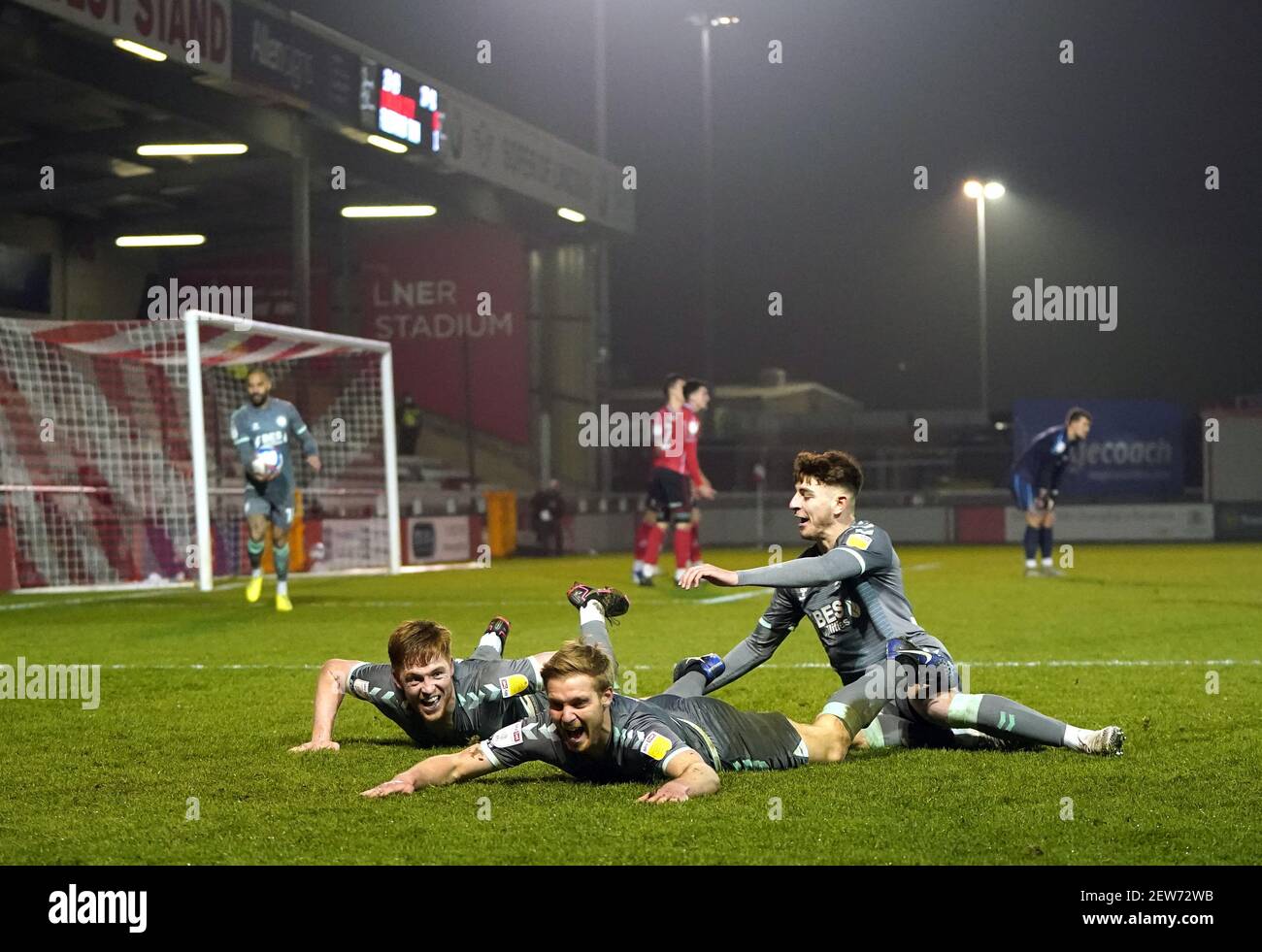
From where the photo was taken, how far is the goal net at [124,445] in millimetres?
15492

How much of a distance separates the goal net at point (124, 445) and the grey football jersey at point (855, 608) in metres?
8.19

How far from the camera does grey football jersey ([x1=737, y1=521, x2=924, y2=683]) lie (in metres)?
6.31

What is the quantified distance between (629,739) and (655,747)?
102mm

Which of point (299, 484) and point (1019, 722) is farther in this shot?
point (299, 484)

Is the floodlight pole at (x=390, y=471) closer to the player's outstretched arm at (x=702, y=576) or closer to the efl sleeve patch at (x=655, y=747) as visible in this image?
the efl sleeve patch at (x=655, y=747)

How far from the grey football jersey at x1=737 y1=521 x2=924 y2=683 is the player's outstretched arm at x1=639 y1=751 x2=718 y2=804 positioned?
1.05 metres

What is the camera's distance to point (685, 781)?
5.32 m

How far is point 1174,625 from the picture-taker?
1205cm

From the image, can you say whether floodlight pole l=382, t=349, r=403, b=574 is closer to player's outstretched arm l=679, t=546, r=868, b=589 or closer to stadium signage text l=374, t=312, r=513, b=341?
player's outstretched arm l=679, t=546, r=868, b=589

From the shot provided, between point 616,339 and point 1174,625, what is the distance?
42.1 metres

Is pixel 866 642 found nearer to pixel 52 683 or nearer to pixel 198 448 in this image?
pixel 52 683

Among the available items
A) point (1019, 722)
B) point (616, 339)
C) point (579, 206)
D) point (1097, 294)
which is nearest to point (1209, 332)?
point (1097, 294)

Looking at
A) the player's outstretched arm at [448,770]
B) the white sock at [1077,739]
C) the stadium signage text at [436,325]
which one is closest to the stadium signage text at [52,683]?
the player's outstretched arm at [448,770]
